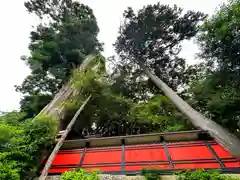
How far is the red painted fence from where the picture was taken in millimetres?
6547

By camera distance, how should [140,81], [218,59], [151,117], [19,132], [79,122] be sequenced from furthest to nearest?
1. [140,81]
2. [79,122]
3. [151,117]
4. [218,59]
5. [19,132]

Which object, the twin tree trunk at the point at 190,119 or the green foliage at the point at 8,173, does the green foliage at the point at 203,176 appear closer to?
the twin tree trunk at the point at 190,119

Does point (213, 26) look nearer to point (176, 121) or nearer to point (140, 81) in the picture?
point (176, 121)

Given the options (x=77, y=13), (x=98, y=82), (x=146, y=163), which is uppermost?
(x=77, y=13)

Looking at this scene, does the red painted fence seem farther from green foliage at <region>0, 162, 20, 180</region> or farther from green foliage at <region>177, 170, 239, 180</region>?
green foliage at <region>0, 162, 20, 180</region>


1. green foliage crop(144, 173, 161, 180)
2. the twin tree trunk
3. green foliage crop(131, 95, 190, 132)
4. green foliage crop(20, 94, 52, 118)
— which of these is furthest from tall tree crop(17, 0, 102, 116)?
green foliage crop(144, 173, 161, 180)

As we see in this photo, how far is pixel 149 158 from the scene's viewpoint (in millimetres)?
7156

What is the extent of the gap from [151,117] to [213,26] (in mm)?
5143

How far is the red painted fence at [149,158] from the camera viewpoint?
6547mm

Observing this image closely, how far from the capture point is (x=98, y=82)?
11461 millimetres

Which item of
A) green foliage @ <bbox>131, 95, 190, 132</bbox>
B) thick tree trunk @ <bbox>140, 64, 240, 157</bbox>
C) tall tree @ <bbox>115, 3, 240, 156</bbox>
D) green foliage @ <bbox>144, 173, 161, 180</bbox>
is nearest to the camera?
green foliage @ <bbox>144, 173, 161, 180</bbox>

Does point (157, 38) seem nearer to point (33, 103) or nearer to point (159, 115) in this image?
point (159, 115)

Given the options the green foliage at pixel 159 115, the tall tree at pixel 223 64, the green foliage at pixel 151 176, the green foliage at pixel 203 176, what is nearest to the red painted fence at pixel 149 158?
the green foliage at pixel 151 176

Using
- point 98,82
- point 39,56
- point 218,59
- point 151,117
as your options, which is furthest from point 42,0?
point 218,59
